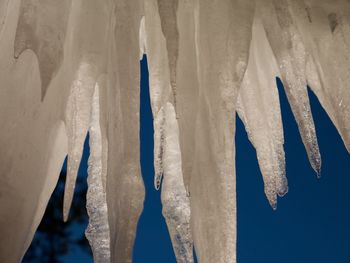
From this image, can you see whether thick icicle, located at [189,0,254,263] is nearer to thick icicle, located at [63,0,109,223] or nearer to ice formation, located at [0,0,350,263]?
ice formation, located at [0,0,350,263]

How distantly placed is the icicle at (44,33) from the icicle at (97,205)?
0.66 ft

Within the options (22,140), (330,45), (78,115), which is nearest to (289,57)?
(330,45)

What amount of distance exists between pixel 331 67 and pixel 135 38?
50cm

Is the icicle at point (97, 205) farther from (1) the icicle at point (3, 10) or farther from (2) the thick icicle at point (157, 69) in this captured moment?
(1) the icicle at point (3, 10)

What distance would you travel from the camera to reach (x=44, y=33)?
114 cm

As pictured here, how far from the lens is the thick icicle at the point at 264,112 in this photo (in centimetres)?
143

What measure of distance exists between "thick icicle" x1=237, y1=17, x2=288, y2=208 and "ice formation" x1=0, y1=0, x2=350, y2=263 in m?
0.09

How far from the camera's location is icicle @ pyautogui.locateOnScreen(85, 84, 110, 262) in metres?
1.17

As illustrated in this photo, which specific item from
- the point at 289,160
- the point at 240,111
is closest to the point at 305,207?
the point at 289,160

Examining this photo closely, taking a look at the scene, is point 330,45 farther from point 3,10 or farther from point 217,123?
point 3,10

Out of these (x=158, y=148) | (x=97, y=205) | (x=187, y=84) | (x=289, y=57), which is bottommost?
(x=97, y=205)

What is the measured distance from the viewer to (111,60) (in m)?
1.21

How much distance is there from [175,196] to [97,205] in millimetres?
157

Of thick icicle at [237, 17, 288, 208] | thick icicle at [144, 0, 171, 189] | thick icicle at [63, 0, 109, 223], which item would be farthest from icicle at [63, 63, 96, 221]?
thick icicle at [237, 17, 288, 208]
